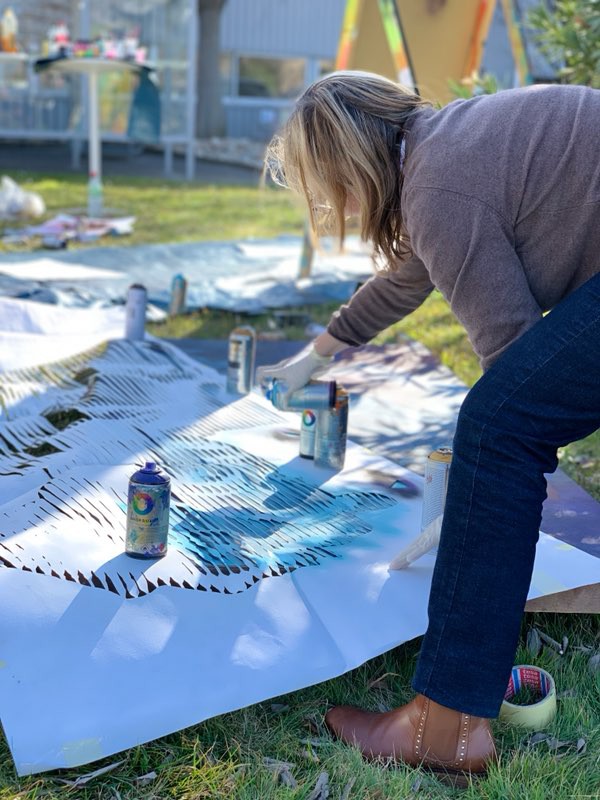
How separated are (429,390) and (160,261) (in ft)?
10.7

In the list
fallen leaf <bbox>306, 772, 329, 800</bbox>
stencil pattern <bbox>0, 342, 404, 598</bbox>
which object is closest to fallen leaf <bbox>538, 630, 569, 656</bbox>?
stencil pattern <bbox>0, 342, 404, 598</bbox>

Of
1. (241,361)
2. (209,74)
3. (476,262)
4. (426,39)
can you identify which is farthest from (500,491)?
(209,74)

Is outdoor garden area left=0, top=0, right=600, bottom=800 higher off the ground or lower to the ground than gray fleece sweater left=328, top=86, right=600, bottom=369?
lower

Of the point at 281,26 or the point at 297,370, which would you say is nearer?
the point at 297,370

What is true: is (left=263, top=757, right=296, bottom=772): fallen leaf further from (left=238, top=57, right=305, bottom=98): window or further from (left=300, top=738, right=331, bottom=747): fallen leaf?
(left=238, top=57, right=305, bottom=98): window

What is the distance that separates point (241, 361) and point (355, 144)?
1996mm

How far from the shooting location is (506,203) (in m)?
1.81

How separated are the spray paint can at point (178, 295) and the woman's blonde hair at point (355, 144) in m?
3.48

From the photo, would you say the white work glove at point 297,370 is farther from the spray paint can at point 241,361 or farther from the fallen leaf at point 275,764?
the fallen leaf at point 275,764

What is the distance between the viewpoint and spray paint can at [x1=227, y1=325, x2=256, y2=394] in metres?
3.86

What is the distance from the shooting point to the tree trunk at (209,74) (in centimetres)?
1786

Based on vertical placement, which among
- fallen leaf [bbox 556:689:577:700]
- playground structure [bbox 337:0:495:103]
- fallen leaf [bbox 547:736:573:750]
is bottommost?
fallen leaf [bbox 556:689:577:700]

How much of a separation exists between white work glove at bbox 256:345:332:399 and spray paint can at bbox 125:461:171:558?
763 millimetres

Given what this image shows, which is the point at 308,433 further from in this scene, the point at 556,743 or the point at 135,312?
the point at 135,312
